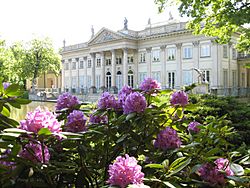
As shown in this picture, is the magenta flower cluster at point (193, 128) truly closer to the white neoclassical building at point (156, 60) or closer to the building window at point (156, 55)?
the white neoclassical building at point (156, 60)

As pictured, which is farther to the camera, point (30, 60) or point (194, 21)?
point (30, 60)

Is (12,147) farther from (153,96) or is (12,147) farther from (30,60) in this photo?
(30,60)

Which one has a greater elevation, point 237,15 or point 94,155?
point 237,15

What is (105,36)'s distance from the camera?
156 feet

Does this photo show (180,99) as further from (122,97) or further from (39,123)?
(39,123)

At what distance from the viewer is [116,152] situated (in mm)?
2178

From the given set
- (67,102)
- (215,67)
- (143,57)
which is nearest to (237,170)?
(67,102)

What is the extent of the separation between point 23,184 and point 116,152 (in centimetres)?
74

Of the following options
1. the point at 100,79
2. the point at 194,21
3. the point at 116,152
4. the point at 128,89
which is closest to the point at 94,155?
the point at 116,152

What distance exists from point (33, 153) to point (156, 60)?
4232 cm

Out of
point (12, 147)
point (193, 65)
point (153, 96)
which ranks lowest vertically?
point (12, 147)

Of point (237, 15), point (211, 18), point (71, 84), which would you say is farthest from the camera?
point (71, 84)

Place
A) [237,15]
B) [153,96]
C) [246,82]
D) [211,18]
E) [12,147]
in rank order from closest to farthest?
1. [12,147]
2. [153,96]
3. [237,15]
4. [211,18]
5. [246,82]

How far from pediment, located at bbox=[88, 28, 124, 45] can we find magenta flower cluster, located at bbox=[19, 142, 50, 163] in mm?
43635
